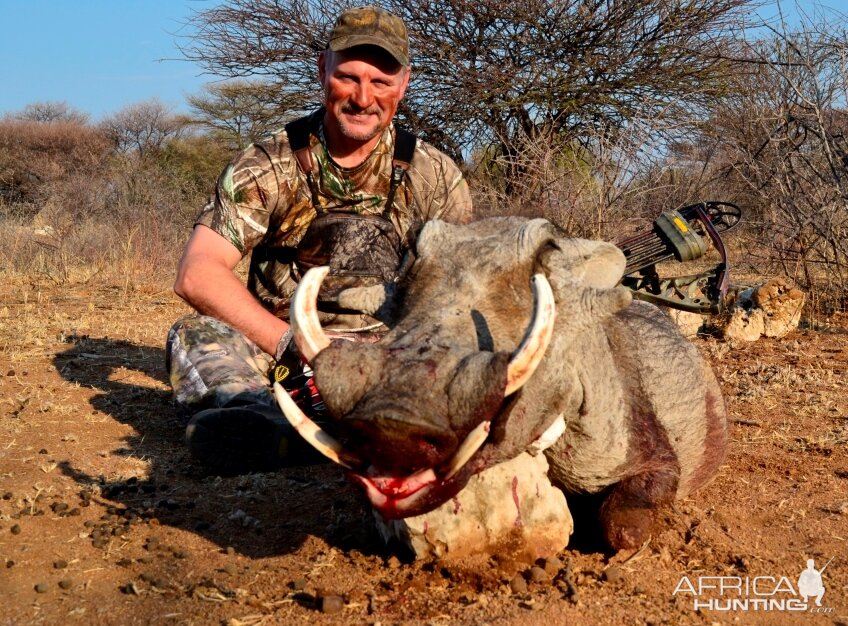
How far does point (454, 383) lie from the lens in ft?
6.92

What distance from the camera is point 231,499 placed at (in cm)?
359

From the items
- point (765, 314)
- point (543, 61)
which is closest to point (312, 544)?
point (765, 314)

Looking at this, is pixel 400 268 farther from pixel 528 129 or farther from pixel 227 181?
pixel 528 129

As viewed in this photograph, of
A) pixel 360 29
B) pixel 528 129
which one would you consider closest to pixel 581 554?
pixel 360 29

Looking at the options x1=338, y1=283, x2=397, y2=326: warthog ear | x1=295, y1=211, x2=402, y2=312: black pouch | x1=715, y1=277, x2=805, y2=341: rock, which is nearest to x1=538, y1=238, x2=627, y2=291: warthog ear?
x1=338, y1=283, x2=397, y2=326: warthog ear

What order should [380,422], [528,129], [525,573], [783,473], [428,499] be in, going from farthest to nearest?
[528,129]
[783,473]
[525,573]
[428,499]
[380,422]

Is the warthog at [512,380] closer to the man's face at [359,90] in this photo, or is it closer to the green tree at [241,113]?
the man's face at [359,90]

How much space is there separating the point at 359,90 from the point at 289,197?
0.64 meters

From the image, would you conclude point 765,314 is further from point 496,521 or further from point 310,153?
point 496,521

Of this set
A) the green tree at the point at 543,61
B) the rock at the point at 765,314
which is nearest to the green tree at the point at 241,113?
the green tree at the point at 543,61

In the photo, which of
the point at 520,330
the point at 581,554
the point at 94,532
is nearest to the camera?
the point at 520,330

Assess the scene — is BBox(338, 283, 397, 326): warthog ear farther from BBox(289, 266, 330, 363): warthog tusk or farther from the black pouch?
the black pouch

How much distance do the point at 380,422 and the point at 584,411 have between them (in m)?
0.96

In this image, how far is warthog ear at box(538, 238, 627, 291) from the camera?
2.64 metres
